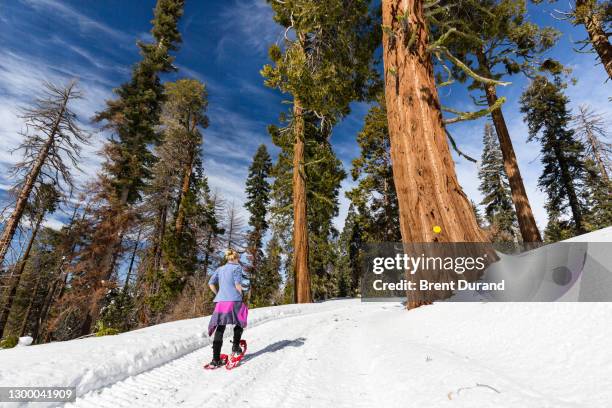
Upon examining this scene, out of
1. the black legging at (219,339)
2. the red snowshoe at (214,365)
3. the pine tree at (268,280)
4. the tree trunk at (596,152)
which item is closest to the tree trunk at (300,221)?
the black legging at (219,339)

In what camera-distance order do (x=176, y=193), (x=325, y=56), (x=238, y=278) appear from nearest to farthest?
(x=238, y=278) → (x=325, y=56) → (x=176, y=193)

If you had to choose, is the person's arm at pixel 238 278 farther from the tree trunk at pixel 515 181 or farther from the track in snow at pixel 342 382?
the tree trunk at pixel 515 181

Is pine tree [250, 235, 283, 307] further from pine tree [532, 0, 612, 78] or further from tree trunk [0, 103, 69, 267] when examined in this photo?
pine tree [532, 0, 612, 78]

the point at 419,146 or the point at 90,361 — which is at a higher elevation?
the point at 419,146

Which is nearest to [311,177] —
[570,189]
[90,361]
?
[90,361]

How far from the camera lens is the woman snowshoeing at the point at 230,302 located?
12.0 ft

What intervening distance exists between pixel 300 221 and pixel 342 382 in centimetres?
997

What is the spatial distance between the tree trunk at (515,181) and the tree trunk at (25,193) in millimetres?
17378

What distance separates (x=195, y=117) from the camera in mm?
24641

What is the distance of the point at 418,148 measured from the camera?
5160mm

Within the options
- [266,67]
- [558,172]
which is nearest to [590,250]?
[266,67]

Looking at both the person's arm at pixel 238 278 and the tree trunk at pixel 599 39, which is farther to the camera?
the tree trunk at pixel 599 39

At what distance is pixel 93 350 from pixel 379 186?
20.2 metres

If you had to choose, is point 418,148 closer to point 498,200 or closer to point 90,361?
point 90,361
